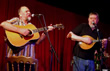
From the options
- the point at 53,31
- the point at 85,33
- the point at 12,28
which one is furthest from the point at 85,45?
the point at 53,31

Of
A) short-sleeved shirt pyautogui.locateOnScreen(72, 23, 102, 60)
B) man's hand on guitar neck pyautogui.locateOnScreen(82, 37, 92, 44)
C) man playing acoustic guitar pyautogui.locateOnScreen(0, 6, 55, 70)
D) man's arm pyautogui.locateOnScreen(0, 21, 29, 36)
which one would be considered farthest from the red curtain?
man's hand on guitar neck pyautogui.locateOnScreen(82, 37, 92, 44)

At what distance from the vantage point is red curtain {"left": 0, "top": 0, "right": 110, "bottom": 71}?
14.2 ft

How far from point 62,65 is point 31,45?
295 cm

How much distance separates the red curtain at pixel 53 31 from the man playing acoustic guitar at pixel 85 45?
1779 millimetres

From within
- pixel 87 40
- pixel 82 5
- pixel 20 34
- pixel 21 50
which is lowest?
pixel 21 50

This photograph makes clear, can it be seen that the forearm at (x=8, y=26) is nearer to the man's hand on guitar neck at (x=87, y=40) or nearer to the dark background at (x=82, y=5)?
the man's hand on guitar neck at (x=87, y=40)

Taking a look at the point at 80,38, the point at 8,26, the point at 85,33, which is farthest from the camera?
the point at 85,33

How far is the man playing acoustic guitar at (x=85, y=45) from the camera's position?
327 cm

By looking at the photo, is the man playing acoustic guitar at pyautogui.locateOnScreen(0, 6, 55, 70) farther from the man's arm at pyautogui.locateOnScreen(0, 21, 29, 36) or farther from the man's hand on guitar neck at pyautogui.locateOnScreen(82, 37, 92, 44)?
the man's hand on guitar neck at pyautogui.locateOnScreen(82, 37, 92, 44)

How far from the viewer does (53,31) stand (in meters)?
5.52

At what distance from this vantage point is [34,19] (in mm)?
4969

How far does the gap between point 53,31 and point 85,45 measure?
7.45 ft

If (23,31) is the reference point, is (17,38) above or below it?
below

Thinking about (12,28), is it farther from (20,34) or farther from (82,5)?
(82,5)
